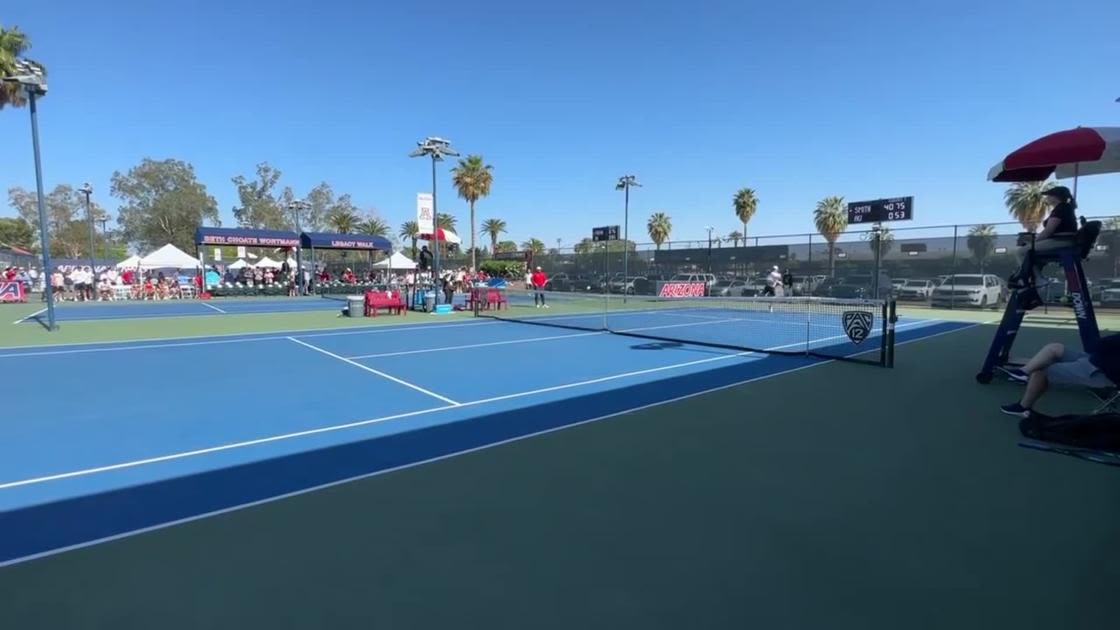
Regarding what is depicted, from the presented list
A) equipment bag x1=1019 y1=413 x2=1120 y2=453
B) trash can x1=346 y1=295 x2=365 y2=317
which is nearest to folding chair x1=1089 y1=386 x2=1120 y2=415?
equipment bag x1=1019 y1=413 x2=1120 y2=453

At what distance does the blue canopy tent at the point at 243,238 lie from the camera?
30906mm

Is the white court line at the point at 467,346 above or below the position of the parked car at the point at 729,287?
below

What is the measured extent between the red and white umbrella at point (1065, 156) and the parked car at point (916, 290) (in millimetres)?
21204

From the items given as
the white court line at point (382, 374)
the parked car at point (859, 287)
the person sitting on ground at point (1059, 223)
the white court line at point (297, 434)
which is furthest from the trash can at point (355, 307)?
the parked car at point (859, 287)

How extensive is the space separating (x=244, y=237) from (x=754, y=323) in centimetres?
2998

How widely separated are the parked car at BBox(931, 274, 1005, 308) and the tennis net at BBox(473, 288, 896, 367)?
29.1ft

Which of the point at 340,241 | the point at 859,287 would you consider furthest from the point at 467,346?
the point at 340,241

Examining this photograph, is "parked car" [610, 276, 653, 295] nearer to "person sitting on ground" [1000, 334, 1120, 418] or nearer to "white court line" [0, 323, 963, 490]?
"white court line" [0, 323, 963, 490]

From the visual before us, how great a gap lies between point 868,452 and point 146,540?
599 cm

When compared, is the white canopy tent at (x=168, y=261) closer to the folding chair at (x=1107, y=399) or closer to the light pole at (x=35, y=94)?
the light pole at (x=35, y=94)

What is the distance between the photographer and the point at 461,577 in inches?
125

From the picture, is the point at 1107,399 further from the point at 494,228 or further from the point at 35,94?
the point at 494,228

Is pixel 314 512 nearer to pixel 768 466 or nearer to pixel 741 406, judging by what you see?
pixel 768 466

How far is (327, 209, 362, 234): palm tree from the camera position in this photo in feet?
231
